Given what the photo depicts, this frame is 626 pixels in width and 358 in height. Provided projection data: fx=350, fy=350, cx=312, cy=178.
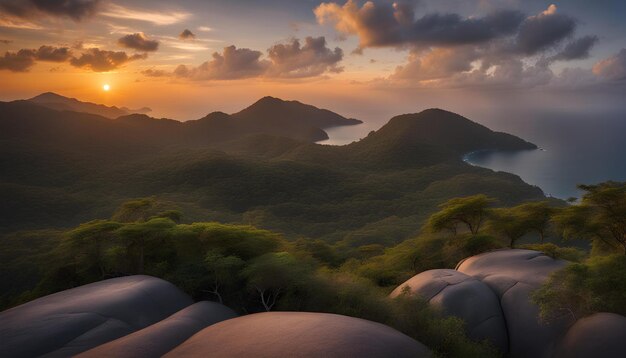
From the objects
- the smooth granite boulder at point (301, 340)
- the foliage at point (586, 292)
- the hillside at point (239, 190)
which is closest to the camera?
the smooth granite boulder at point (301, 340)

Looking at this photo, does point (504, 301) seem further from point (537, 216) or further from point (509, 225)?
point (537, 216)

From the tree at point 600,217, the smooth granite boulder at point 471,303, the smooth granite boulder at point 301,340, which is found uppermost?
the tree at point 600,217

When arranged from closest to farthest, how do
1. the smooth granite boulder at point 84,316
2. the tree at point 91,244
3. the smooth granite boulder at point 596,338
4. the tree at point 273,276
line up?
the smooth granite boulder at point 84,316 < the smooth granite boulder at point 596,338 < the tree at point 273,276 < the tree at point 91,244

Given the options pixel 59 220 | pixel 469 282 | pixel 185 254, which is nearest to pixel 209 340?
pixel 185 254

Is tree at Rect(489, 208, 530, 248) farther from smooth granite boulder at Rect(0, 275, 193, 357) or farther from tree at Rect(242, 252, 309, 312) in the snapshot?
smooth granite boulder at Rect(0, 275, 193, 357)

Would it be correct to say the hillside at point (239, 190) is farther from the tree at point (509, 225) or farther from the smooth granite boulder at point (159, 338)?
the smooth granite boulder at point (159, 338)

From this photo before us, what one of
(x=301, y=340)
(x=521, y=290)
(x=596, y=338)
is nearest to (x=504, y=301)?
(x=521, y=290)

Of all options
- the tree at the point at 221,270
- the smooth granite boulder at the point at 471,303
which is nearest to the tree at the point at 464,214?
the smooth granite boulder at the point at 471,303

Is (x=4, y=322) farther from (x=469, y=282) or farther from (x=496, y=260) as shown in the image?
(x=496, y=260)

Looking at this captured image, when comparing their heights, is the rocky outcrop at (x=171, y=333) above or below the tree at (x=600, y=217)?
below
